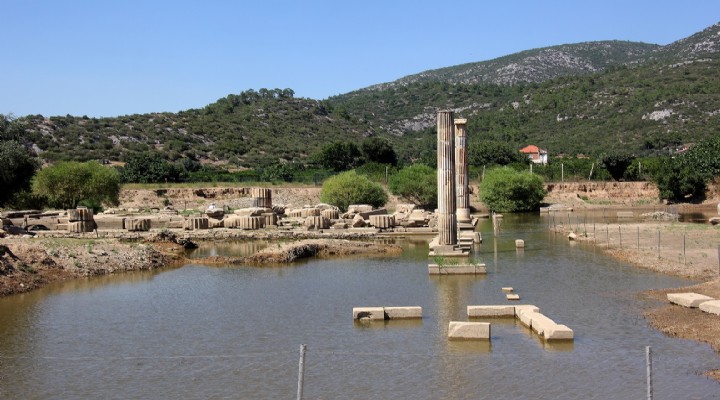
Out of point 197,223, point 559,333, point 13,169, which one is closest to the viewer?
point 559,333

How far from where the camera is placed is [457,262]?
1112 inches

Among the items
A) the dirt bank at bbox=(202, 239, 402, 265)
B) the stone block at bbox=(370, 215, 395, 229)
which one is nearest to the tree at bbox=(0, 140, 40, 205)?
the dirt bank at bbox=(202, 239, 402, 265)

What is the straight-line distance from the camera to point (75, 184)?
53.4m

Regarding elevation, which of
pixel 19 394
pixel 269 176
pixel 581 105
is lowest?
pixel 19 394

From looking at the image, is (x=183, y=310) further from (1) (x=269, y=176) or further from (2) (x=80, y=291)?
(1) (x=269, y=176)

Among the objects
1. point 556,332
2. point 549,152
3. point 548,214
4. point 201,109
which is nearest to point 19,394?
point 556,332

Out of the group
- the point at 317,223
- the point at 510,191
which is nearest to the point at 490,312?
the point at 317,223

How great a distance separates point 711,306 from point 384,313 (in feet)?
24.7

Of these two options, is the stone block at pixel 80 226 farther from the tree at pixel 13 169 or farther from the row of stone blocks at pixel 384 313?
the row of stone blocks at pixel 384 313

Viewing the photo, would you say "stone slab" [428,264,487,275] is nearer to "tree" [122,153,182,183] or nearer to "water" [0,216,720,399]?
"water" [0,216,720,399]

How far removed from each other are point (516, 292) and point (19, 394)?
13.8 meters

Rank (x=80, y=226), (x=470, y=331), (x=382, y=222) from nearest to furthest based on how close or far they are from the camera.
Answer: (x=470, y=331)
(x=80, y=226)
(x=382, y=222)

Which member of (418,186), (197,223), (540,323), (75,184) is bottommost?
(540,323)

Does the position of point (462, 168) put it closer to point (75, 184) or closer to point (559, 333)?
point (559, 333)
